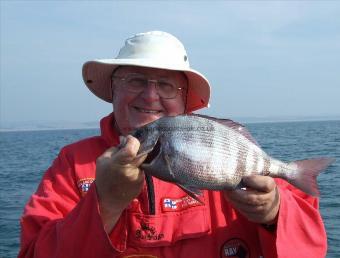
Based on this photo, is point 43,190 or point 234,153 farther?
point 43,190

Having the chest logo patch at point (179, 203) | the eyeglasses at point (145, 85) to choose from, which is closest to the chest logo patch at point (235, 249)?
the chest logo patch at point (179, 203)

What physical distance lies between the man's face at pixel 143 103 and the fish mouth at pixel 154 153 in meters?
0.62

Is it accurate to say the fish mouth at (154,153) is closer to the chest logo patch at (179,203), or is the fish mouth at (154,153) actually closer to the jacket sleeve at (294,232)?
the chest logo patch at (179,203)

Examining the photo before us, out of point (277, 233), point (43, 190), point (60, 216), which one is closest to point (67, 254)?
point (60, 216)

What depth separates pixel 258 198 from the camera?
3.23m

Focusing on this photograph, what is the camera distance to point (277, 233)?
3.43 meters

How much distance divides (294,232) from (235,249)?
470mm

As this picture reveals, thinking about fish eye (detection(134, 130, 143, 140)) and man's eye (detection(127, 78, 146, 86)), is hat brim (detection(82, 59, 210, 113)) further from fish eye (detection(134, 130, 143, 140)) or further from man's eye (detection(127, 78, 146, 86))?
fish eye (detection(134, 130, 143, 140))

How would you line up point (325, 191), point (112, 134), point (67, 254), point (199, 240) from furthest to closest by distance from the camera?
point (325, 191) → point (112, 134) → point (199, 240) → point (67, 254)

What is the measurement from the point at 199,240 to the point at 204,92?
1323 millimetres

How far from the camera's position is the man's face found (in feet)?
12.3

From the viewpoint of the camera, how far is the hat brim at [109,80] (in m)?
3.77

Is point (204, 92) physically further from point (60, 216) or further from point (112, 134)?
point (60, 216)

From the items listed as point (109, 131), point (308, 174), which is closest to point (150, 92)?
point (109, 131)
